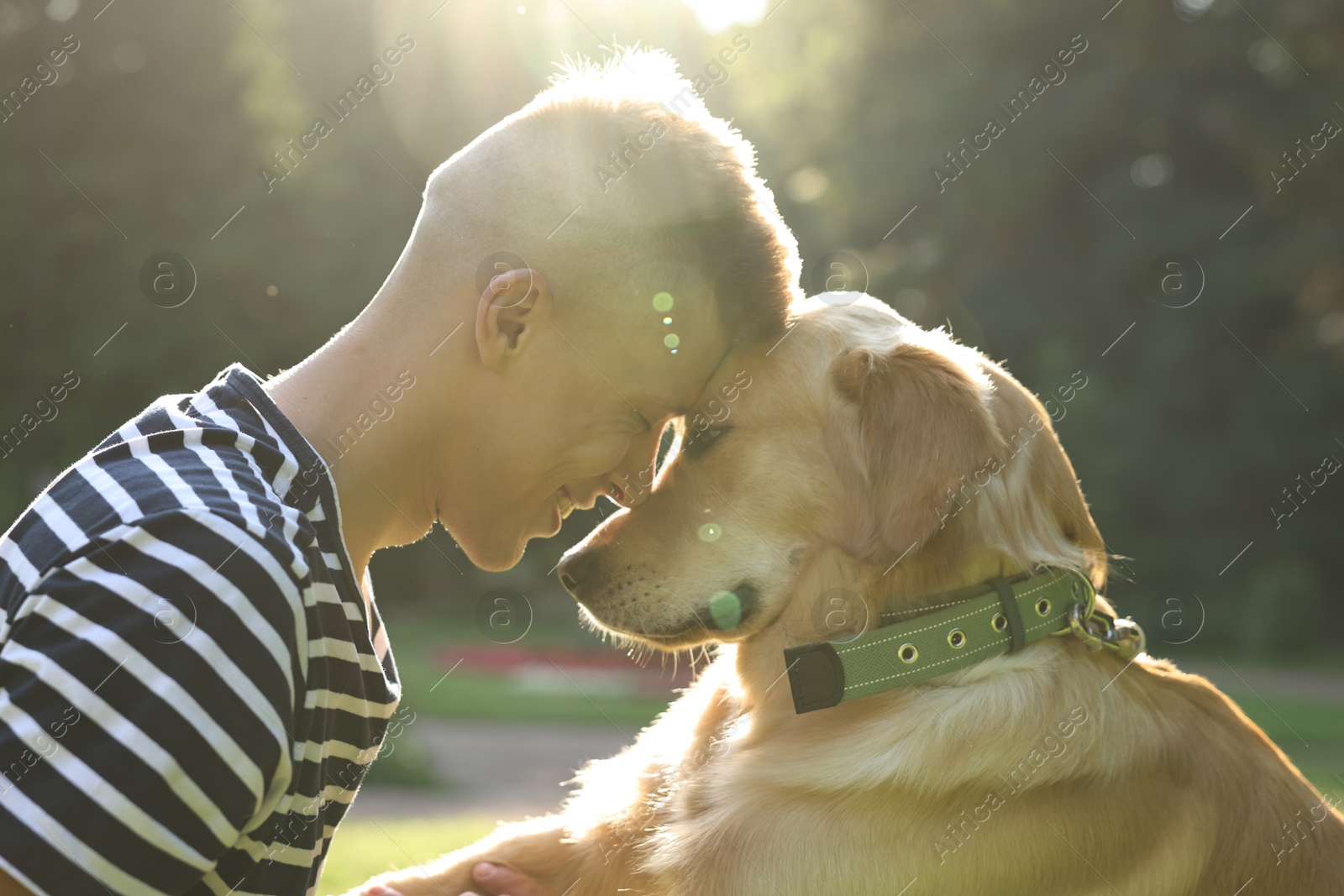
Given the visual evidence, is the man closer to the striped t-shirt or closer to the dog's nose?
the striped t-shirt

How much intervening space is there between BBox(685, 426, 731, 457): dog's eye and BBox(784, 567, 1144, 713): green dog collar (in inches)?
25.0

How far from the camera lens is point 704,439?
2.89m

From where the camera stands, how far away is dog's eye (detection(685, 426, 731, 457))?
2861 mm

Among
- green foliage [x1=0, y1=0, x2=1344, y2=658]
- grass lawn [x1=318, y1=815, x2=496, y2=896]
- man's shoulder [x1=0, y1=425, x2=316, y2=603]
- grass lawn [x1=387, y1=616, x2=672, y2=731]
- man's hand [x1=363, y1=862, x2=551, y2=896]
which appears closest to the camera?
man's shoulder [x1=0, y1=425, x2=316, y2=603]

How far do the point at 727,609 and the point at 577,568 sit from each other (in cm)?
43

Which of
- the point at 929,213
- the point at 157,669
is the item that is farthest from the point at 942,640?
the point at 929,213

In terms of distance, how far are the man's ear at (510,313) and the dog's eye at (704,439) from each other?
2.05 feet

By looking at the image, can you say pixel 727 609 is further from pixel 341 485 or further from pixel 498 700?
pixel 498 700

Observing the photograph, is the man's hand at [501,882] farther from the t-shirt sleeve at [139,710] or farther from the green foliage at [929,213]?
the green foliage at [929,213]

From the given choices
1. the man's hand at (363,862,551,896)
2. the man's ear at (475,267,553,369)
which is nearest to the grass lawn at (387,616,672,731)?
the man's hand at (363,862,551,896)

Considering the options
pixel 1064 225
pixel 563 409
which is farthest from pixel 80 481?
pixel 1064 225

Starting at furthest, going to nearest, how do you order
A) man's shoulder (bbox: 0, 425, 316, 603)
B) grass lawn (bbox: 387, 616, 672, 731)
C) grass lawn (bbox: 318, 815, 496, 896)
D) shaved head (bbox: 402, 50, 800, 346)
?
grass lawn (bbox: 387, 616, 672, 731) → grass lawn (bbox: 318, 815, 496, 896) → shaved head (bbox: 402, 50, 800, 346) → man's shoulder (bbox: 0, 425, 316, 603)

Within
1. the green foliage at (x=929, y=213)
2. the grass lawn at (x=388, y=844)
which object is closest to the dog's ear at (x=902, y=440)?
the grass lawn at (x=388, y=844)

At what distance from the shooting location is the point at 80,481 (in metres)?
1.85
